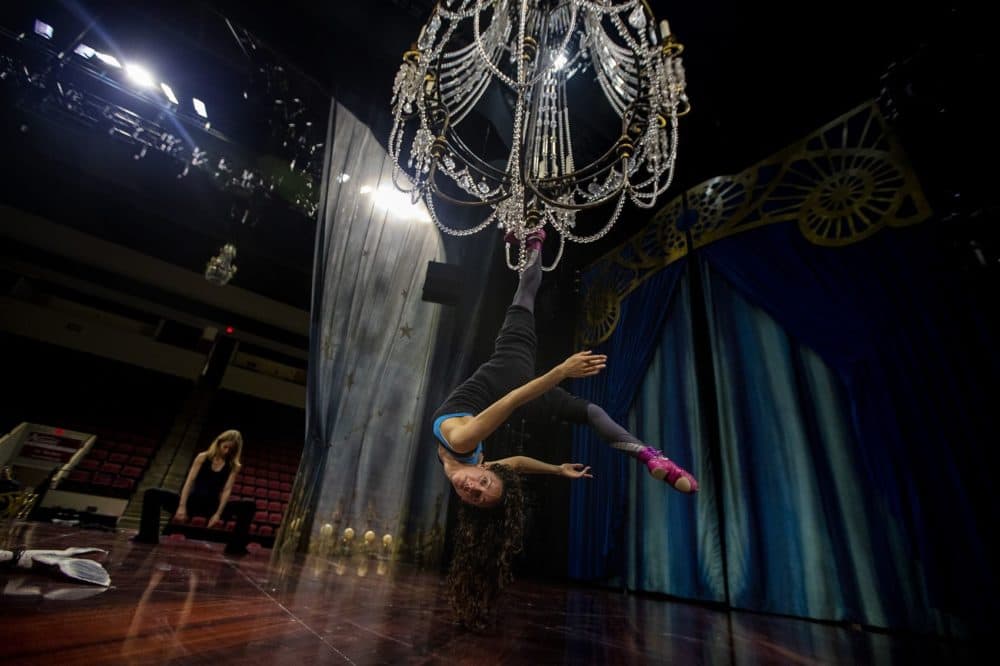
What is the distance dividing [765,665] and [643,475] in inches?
108

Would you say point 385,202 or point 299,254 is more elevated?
point 299,254

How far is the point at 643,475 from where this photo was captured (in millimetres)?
3771

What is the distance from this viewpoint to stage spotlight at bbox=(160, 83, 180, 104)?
14.7 feet

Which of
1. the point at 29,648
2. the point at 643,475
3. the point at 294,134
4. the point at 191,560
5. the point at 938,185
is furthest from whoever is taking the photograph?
the point at 294,134

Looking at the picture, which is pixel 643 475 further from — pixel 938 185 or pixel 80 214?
pixel 80 214

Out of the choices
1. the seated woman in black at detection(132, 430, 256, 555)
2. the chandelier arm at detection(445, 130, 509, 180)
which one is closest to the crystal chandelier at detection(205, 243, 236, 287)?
the seated woman in black at detection(132, 430, 256, 555)

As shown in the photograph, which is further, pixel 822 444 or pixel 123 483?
pixel 123 483

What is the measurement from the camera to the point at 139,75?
4.47 metres

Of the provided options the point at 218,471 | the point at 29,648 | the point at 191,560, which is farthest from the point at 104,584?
the point at 218,471

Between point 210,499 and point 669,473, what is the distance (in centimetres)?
323

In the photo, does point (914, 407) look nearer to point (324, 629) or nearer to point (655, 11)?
point (324, 629)

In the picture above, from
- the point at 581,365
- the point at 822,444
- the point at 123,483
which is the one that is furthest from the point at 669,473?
the point at 123,483

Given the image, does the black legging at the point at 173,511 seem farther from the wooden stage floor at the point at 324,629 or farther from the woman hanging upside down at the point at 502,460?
the woman hanging upside down at the point at 502,460

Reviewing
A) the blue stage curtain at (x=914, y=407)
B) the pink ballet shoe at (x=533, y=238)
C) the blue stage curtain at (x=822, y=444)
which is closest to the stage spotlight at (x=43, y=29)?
the pink ballet shoe at (x=533, y=238)
